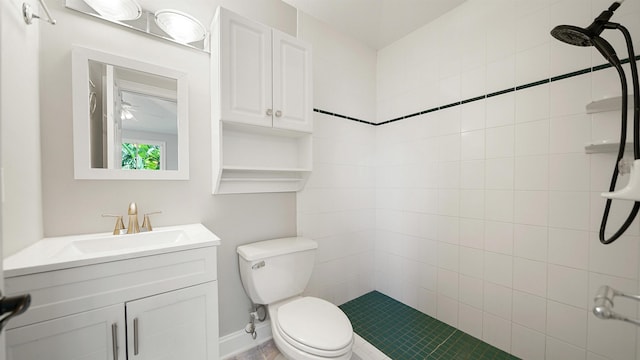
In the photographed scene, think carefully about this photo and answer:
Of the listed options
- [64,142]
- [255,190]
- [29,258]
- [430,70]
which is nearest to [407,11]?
[430,70]

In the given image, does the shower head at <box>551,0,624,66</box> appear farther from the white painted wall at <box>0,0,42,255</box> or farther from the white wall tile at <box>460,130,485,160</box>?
the white painted wall at <box>0,0,42,255</box>

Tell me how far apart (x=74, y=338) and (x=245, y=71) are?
1.40 meters

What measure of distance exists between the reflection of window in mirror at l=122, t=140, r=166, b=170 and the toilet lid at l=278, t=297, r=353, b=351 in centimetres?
108

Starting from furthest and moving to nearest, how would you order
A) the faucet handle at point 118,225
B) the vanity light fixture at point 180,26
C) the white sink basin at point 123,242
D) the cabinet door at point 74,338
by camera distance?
1. the vanity light fixture at point 180,26
2. the faucet handle at point 118,225
3. the white sink basin at point 123,242
4. the cabinet door at point 74,338

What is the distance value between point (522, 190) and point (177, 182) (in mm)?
2060

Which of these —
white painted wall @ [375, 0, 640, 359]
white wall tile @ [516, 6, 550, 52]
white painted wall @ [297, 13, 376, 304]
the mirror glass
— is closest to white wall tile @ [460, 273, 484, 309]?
white painted wall @ [375, 0, 640, 359]

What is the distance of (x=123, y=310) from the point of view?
3.09ft

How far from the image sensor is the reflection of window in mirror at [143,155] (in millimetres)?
1278

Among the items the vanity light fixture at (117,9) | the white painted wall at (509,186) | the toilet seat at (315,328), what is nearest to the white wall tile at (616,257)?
the white painted wall at (509,186)

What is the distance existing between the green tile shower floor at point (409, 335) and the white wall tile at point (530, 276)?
1.49 feet

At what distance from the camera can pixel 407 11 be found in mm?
1877

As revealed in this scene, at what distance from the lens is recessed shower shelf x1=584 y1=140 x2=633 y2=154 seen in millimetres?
1100

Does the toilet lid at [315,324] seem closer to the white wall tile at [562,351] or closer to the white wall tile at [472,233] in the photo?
the white wall tile at [472,233]

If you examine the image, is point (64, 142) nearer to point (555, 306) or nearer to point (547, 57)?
point (547, 57)
